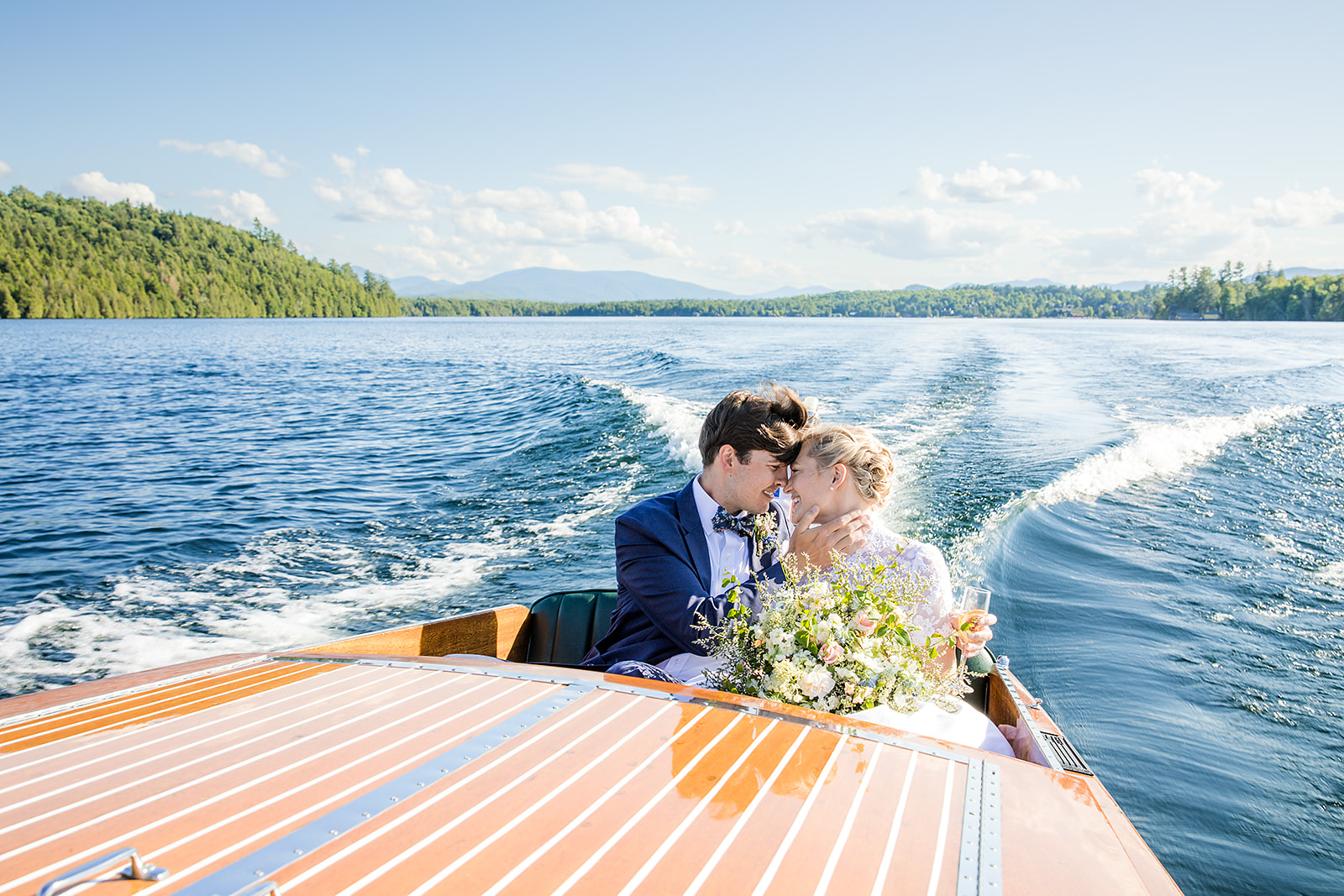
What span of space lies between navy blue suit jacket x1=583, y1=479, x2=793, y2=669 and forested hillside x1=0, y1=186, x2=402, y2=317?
76.1 m

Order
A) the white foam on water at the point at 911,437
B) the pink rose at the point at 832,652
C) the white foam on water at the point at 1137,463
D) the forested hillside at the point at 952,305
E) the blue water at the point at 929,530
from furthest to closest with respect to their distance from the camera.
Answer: the forested hillside at the point at 952,305, the white foam on water at the point at 911,437, the white foam on water at the point at 1137,463, the blue water at the point at 929,530, the pink rose at the point at 832,652

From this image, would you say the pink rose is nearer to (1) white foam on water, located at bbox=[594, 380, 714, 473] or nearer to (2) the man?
(2) the man

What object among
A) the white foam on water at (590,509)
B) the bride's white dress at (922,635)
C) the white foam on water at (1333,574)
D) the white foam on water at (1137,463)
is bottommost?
the white foam on water at (1333,574)

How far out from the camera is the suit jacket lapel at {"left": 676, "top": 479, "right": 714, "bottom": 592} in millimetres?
2887

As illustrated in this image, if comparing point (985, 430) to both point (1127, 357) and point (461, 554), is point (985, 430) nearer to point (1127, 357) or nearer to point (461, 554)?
point (461, 554)

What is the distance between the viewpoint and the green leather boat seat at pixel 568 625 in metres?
3.93

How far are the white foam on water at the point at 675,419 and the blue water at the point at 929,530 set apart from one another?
81mm

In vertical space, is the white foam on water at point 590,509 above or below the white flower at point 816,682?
below

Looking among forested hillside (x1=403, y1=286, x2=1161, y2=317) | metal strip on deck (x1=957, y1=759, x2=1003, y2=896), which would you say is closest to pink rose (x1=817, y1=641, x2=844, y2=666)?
metal strip on deck (x1=957, y1=759, x2=1003, y2=896)

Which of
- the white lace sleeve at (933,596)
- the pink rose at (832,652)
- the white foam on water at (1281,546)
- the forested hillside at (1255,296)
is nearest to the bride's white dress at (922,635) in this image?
the white lace sleeve at (933,596)

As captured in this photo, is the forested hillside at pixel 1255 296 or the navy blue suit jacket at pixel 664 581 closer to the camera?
the navy blue suit jacket at pixel 664 581

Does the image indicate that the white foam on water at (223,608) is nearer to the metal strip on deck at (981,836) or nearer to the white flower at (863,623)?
the white flower at (863,623)

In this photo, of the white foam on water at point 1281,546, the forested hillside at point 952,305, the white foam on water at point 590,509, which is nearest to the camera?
the white foam on water at point 1281,546

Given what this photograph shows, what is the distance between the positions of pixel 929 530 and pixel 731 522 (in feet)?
16.9
